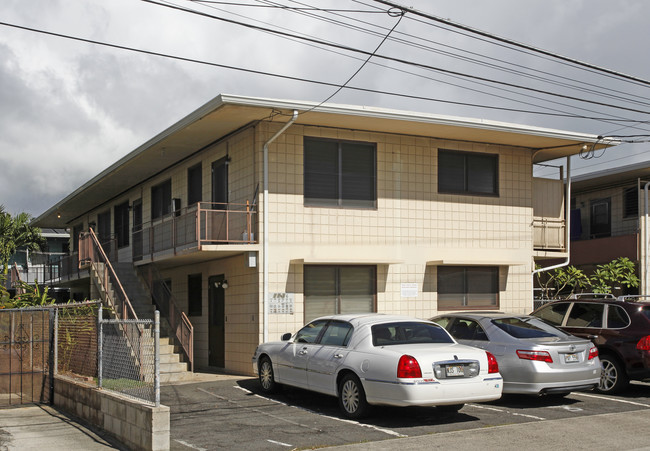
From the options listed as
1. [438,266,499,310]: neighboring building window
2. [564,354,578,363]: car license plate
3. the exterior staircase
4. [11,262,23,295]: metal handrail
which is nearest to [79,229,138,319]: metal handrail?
the exterior staircase

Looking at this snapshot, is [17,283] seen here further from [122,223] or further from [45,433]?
[45,433]

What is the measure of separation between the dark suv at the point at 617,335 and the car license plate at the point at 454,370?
4.20 m

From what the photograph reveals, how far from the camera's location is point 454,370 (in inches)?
412

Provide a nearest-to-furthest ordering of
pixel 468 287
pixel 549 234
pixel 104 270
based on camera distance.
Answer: pixel 468 287 → pixel 104 270 → pixel 549 234

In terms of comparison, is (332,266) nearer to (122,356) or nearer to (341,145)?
(341,145)

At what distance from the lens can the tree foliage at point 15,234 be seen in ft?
125

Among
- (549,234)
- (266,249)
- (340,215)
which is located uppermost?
(340,215)

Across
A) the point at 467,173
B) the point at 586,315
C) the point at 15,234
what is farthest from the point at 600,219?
the point at 15,234

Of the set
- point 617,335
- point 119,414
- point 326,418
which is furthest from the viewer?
point 617,335

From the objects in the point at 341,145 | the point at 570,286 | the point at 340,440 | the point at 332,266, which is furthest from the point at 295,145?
the point at 570,286

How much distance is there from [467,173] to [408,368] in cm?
990

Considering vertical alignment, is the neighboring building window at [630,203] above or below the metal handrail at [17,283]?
above

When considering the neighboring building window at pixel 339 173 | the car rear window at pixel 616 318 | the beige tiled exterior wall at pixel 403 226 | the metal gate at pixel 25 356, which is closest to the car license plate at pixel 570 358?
the car rear window at pixel 616 318

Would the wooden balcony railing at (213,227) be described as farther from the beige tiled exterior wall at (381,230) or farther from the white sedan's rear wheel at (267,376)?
the white sedan's rear wheel at (267,376)
